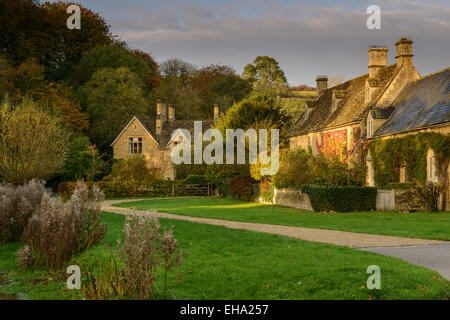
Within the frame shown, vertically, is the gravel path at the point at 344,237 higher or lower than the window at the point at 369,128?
lower

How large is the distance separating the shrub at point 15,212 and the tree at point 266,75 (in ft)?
180

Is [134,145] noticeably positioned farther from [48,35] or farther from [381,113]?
[381,113]

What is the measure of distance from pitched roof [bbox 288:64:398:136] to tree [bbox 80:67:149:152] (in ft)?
65.6

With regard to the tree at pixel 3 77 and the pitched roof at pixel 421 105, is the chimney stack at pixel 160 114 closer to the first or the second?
the tree at pixel 3 77

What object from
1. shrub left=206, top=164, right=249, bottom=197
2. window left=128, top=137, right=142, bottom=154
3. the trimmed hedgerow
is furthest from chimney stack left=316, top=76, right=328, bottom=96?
window left=128, top=137, right=142, bottom=154

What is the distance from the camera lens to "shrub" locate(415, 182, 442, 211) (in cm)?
2406

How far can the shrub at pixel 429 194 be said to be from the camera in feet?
78.9

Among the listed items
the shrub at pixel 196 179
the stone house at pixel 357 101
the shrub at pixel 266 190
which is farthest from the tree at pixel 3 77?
the stone house at pixel 357 101

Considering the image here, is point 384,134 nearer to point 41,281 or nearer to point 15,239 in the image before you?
point 15,239

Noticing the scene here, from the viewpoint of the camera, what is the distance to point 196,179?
145 ft

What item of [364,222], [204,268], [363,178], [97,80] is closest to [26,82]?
[97,80]

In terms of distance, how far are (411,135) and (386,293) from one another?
20.6 meters

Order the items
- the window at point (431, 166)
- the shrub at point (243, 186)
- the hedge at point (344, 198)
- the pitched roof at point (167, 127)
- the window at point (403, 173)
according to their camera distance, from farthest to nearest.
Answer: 1. the pitched roof at point (167, 127)
2. the shrub at point (243, 186)
3. the window at point (403, 173)
4. the window at point (431, 166)
5. the hedge at point (344, 198)

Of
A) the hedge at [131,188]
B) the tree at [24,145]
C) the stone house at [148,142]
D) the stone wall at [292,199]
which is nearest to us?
the stone wall at [292,199]
